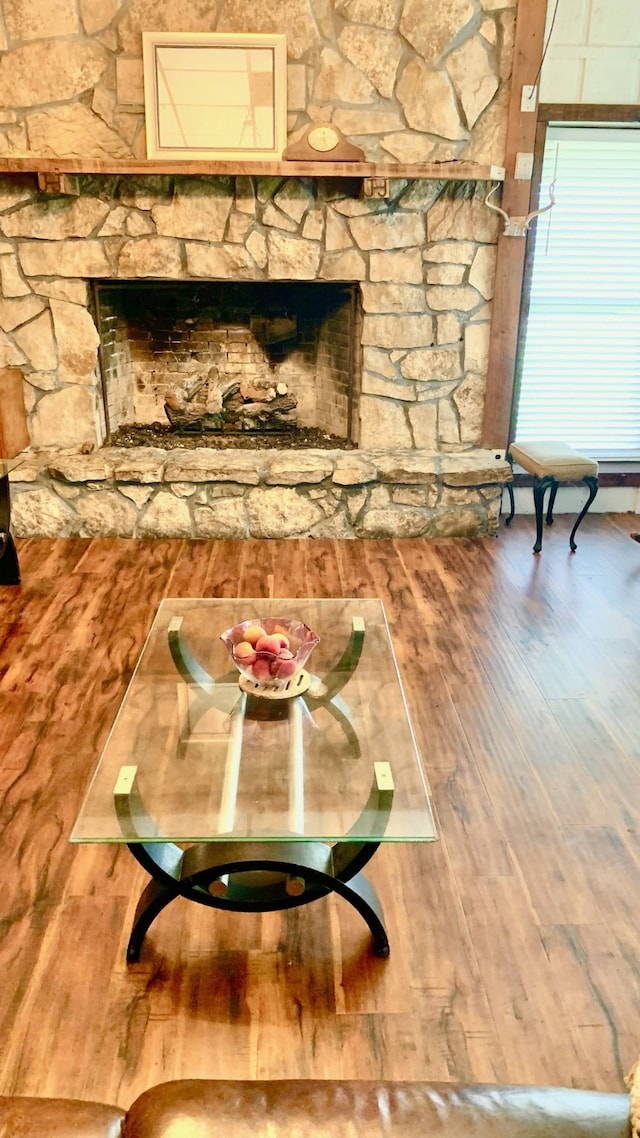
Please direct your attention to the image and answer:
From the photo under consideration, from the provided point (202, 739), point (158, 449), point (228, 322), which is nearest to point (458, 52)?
point (228, 322)

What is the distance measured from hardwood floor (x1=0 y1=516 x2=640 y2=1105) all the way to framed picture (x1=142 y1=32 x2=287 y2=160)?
2.13 m

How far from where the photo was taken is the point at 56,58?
3.51 metres

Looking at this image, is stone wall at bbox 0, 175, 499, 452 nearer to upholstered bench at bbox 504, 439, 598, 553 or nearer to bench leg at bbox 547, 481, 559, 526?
upholstered bench at bbox 504, 439, 598, 553

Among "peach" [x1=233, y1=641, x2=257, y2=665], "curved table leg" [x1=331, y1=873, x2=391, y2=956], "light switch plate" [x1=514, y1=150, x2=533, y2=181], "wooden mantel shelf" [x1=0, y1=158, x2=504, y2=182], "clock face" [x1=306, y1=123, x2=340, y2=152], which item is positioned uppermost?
"clock face" [x1=306, y1=123, x2=340, y2=152]

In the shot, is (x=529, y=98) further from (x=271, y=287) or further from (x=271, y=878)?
(x=271, y=878)

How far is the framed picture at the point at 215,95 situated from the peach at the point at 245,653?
8.48ft

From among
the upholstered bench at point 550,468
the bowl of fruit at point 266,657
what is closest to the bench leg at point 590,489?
the upholstered bench at point 550,468

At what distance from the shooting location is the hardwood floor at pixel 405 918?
4.94 ft

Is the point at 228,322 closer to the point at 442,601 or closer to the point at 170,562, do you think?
the point at 170,562

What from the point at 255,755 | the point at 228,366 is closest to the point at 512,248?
the point at 228,366

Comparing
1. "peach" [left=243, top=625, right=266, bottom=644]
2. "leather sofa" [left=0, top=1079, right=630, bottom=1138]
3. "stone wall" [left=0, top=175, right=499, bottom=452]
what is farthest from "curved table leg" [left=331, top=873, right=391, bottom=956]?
"stone wall" [left=0, top=175, right=499, bottom=452]

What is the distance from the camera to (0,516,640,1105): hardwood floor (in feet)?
4.94

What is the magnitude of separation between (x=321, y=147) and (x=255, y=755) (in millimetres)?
2860

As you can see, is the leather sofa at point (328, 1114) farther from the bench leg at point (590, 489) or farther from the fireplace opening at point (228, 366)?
the fireplace opening at point (228, 366)
